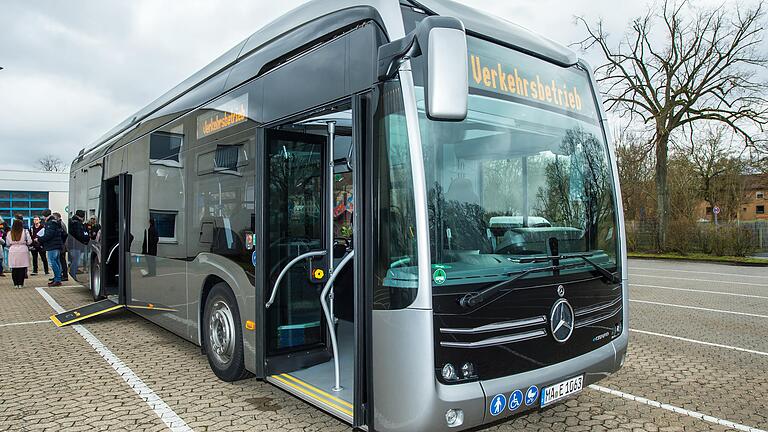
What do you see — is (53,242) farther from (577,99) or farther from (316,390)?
(577,99)

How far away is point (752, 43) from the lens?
24938 mm

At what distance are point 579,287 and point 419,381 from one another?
1.42 metres

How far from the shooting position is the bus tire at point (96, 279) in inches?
380

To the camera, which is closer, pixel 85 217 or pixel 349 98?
pixel 349 98

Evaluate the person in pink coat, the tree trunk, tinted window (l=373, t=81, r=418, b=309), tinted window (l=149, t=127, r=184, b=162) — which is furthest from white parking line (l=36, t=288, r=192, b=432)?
the tree trunk

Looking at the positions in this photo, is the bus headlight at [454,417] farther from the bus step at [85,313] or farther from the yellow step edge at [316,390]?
the bus step at [85,313]

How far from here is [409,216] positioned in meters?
3.13

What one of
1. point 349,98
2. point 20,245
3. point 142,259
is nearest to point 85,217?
point 20,245

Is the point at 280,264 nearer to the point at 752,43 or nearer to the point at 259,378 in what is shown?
the point at 259,378

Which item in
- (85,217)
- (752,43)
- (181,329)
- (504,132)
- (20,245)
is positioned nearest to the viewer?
(504,132)

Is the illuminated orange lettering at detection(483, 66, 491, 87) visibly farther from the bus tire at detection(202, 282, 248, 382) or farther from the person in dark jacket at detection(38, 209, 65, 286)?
the person in dark jacket at detection(38, 209, 65, 286)

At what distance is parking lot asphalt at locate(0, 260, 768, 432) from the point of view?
4.27 meters

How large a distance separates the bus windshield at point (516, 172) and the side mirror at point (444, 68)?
0.36 meters

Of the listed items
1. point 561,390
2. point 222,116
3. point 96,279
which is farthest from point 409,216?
point 96,279
